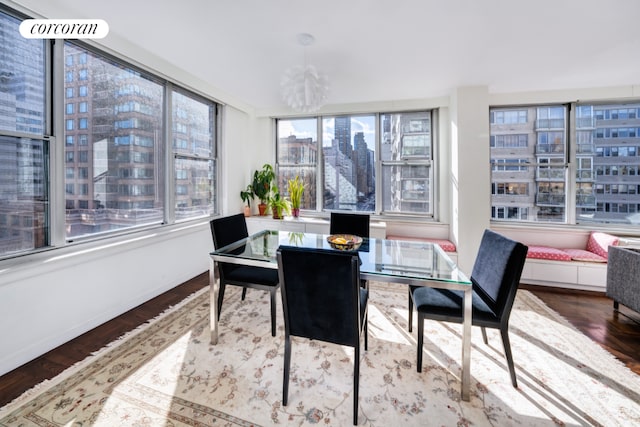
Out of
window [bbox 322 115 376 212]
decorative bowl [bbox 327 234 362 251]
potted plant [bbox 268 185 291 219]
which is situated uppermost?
window [bbox 322 115 376 212]

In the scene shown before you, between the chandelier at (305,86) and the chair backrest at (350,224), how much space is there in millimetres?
1296

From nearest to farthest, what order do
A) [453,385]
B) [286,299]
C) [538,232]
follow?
[286,299] → [453,385] → [538,232]

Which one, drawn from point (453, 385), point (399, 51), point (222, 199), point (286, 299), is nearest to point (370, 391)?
point (453, 385)

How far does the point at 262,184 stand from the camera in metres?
4.68

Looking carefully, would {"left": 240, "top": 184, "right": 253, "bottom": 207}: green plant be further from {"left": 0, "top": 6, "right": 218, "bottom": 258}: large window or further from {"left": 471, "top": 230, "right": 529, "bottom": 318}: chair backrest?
{"left": 471, "top": 230, "right": 529, "bottom": 318}: chair backrest

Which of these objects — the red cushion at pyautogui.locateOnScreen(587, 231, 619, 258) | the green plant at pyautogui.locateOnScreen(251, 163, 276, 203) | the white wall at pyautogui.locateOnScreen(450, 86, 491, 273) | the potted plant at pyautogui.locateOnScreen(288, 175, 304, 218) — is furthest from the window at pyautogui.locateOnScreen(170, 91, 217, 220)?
the red cushion at pyautogui.locateOnScreen(587, 231, 619, 258)

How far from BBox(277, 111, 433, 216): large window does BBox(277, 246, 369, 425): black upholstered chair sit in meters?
3.26

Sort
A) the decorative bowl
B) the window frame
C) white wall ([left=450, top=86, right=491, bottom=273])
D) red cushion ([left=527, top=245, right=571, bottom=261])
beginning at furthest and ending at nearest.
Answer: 1. the window frame
2. white wall ([left=450, top=86, right=491, bottom=273])
3. red cushion ([left=527, top=245, right=571, bottom=261])
4. the decorative bowl

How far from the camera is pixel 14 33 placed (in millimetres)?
1924

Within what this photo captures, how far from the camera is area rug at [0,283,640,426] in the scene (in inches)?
58.1

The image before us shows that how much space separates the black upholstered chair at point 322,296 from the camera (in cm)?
142

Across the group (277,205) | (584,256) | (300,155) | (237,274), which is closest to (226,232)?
(237,274)

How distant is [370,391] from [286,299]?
2.61 feet

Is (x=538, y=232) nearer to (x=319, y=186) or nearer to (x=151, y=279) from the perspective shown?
(x=319, y=186)
